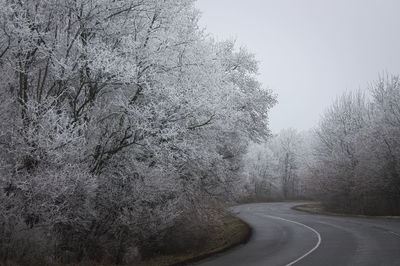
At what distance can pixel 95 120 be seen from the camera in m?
11.5

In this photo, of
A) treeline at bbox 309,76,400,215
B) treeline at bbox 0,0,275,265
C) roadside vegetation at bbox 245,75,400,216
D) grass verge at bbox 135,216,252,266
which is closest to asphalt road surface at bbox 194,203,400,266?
grass verge at bbox 135,216,252,266

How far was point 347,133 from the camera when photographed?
40.6 m

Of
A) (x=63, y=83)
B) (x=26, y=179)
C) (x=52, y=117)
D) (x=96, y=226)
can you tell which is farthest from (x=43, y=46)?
(x=96, y=226)

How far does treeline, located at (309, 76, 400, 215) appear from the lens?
95.8 feet

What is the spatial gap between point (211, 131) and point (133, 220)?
4649mm

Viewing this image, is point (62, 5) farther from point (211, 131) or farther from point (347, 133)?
point (347, 133)

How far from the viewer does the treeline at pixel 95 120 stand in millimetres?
8984

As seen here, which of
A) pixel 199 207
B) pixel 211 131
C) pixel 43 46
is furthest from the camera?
pixel 199 207

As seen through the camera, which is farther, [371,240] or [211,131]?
[371,240]

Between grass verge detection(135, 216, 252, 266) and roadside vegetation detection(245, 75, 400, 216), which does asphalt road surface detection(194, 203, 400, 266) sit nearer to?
grass verge detection(135, 216, 252, 266)

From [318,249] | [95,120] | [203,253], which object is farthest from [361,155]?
[95,120]

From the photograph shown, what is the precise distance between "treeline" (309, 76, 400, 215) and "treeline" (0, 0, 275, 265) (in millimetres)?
20542

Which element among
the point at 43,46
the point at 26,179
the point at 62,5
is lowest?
the point at 26,179

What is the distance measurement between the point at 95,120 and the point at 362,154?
87.1 feet
